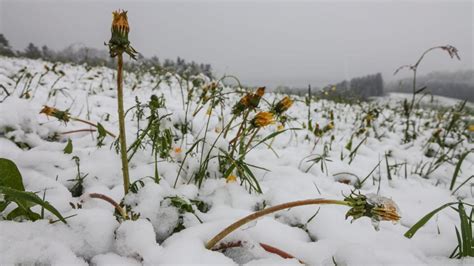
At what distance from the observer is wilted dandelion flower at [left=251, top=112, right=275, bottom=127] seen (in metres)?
1.10

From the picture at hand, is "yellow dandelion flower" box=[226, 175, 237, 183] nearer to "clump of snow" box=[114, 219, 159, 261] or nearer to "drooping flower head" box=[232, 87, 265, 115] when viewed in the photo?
"drooping flower head" box=[232, 87, 265, 115]

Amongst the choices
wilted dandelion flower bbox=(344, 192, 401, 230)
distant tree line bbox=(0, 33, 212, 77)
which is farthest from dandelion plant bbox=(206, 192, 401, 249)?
distant tree line bbox=(0, 33, 212, 77)

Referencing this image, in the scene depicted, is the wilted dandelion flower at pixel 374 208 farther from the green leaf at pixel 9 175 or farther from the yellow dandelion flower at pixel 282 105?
the green leaf at pixel 9 175

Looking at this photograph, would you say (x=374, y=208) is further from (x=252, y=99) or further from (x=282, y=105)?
(x=282, y=105)

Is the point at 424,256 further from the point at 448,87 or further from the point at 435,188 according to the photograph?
the point at 448,87

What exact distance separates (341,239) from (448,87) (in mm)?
105107

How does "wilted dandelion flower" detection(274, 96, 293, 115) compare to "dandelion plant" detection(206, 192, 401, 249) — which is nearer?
"dandelion plant" detection(206, 192, 401, 249)

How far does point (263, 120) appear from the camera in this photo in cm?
111

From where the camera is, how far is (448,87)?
84.8m

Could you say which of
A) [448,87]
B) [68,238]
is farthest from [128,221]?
[448,87]

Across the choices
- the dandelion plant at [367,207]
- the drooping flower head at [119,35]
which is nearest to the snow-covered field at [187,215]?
the dandelion plant at [367,207]

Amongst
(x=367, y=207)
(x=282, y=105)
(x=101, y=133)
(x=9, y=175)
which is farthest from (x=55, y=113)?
(x=367, y=207)

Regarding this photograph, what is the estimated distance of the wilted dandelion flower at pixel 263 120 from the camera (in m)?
1.10

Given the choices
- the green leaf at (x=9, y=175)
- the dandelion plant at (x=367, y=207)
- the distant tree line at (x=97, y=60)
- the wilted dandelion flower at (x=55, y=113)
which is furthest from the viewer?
the distant tree line at (x=97, y=60)
